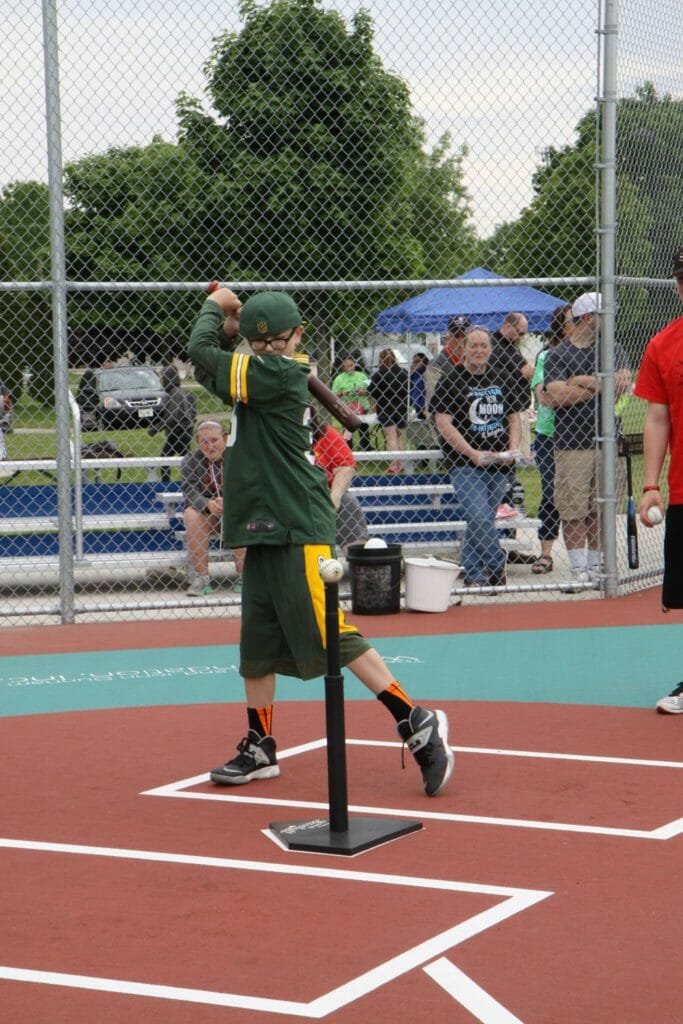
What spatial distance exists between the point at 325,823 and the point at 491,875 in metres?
0.77

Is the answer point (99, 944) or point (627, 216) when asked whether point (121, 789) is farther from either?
point (627, 216)

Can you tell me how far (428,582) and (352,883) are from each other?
5.70 meters

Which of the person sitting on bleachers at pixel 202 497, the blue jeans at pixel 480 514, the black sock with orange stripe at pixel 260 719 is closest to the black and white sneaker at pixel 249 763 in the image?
the black sock with orange stripe at pixel 260 719

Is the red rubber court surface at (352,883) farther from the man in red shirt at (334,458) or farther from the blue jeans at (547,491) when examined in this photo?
the blue jeans at (547,491)

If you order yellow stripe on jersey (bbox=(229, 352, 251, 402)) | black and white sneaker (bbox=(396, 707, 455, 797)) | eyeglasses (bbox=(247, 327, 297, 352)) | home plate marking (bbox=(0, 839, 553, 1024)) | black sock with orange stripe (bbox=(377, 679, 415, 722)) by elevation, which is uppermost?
eyeglasses (bbox=(247, 327, 297, 352))

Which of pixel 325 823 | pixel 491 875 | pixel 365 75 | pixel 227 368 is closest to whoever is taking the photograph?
pixel 491 875

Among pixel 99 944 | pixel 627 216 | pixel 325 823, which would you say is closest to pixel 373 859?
pixel 325 823

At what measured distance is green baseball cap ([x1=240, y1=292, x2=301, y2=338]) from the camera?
582cm

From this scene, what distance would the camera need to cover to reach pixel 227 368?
19.0 ft

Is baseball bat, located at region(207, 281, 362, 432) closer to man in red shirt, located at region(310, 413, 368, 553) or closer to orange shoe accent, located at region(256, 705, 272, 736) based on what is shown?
Answer: orange shoe accent, located at region(256, 705, 272, 736)

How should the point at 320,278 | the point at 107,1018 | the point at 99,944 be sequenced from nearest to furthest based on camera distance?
the point at 107,1018 → the point at 99,944 → the point at 320,278

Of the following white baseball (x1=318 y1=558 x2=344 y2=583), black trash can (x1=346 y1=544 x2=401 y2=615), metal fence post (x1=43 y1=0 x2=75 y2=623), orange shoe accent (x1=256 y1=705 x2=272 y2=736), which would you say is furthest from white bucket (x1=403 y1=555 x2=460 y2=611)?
white baseball (x1=318 y1=558 x2=344 y2=583)

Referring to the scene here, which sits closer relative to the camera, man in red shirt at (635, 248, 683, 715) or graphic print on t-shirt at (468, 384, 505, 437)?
man in red shirt at (635, 248, 683, 715)

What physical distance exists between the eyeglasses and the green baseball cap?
25 millimetres
